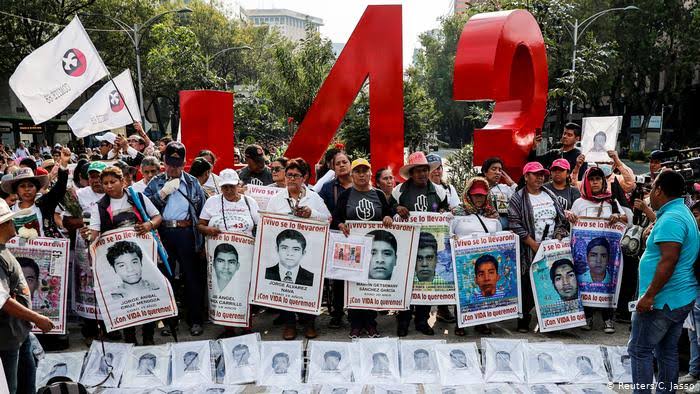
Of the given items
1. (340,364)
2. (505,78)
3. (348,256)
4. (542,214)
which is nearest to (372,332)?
(348,256)

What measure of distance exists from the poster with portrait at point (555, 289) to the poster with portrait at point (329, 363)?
6.77 feet

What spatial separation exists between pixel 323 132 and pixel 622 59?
3169 centimetres

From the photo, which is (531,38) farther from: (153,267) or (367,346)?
(153,267)

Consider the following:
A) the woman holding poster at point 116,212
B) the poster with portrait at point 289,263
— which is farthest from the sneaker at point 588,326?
the woman holding poster at point 116,212

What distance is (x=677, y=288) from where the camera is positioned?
3.73 metres

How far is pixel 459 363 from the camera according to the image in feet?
15.5

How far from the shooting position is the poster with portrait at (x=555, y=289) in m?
5.51

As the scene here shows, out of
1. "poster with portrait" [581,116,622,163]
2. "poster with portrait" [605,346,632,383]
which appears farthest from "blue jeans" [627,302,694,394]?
"poster with portrait" [581,116,622,163]

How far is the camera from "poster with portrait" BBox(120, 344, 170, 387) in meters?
4.61

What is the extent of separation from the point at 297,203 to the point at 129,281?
1.74 m

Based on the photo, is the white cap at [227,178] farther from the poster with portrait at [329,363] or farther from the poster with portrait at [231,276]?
the poster with portrait at [329,363]

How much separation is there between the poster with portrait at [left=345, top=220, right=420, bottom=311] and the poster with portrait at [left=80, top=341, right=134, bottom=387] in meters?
2.11

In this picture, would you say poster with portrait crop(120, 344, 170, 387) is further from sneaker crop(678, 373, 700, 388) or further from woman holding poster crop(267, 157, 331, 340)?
sneaker crop(678, 373, 700, 388)

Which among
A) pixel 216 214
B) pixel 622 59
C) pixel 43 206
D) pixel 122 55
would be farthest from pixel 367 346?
pixel 622 59
